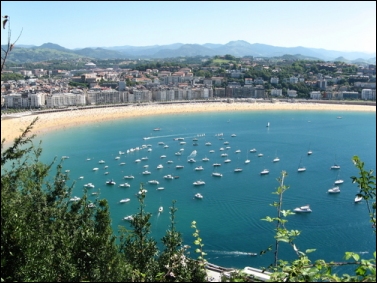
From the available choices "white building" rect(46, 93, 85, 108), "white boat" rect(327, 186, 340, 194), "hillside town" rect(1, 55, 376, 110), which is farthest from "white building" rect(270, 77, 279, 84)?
"white boat" rect(327, 186, 340, 194)

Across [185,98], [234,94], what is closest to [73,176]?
[185,98]

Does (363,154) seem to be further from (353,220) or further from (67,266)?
(67,266)

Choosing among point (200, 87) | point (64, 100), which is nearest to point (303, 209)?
Answer: point (64, 100)

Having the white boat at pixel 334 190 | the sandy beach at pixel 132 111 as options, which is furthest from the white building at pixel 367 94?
the white boat at pixel 334 190

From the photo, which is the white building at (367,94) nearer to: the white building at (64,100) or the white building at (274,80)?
the white building at (274,80)

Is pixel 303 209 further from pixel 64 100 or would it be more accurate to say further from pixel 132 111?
pixel 64 100
